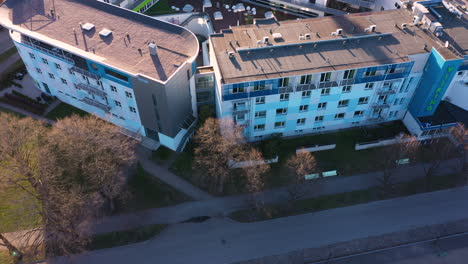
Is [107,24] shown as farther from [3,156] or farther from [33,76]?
[3,156]

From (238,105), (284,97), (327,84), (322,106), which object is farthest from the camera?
(322,106)

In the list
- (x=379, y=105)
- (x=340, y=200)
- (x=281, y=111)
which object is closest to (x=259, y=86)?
(x=281, y=111)

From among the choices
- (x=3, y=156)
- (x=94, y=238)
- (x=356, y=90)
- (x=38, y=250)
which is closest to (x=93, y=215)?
(x=94, y=238)

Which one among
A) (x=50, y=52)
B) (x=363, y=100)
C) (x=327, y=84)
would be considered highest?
(x=50, y=52)

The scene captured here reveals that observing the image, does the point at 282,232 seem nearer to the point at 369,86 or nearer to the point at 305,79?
the point at 305,79

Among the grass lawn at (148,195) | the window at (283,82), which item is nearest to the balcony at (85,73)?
the grass lawn at (148,195)
